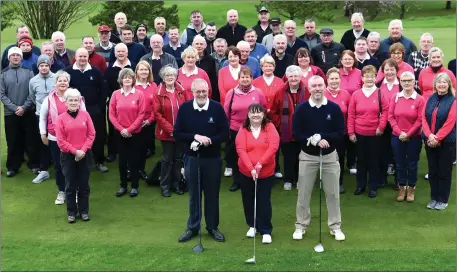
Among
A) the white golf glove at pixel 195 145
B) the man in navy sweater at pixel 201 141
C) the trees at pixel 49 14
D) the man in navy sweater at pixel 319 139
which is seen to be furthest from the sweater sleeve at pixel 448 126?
the trees at pixel 49 14

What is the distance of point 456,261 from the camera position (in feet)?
23.0

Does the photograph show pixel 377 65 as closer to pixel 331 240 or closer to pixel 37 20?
pixel 331 240

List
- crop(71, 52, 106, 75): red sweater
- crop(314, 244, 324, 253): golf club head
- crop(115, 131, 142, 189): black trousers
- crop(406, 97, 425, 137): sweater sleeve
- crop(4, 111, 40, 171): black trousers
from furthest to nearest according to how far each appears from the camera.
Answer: crop(71, 52, 106, 75): red sweater → crop(4, 111, 40, 171): black trousers → crop(115, 131, 142, 189): black trousers → crop(406, 97, 425, 137): sweater sleeve → crop(314, 244, 324, 253): golf club head

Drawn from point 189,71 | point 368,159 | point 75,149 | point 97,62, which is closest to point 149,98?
point 189,71

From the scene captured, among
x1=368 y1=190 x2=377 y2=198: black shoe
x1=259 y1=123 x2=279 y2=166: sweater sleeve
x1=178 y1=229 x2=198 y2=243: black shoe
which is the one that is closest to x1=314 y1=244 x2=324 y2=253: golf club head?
x1=259 y1=123 x2=279 y2=166: sweater sleeve

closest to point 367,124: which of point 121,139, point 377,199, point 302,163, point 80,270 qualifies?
point 377,199

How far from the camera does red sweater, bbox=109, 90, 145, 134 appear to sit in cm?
909

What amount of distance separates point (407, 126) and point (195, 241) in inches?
134

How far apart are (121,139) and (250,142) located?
2.50 metres

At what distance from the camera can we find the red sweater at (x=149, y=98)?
930 centimetres

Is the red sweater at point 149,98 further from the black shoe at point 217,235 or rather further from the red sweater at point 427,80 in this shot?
the red sweater at point 427,80

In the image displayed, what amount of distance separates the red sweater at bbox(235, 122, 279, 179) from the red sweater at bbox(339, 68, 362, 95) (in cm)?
231

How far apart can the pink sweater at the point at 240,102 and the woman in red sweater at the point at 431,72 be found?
2.50 metres

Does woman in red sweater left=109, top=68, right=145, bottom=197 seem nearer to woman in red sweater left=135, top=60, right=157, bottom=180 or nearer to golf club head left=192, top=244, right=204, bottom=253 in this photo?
woman in red sweater left=135, top=60, right=157, bottom=180
